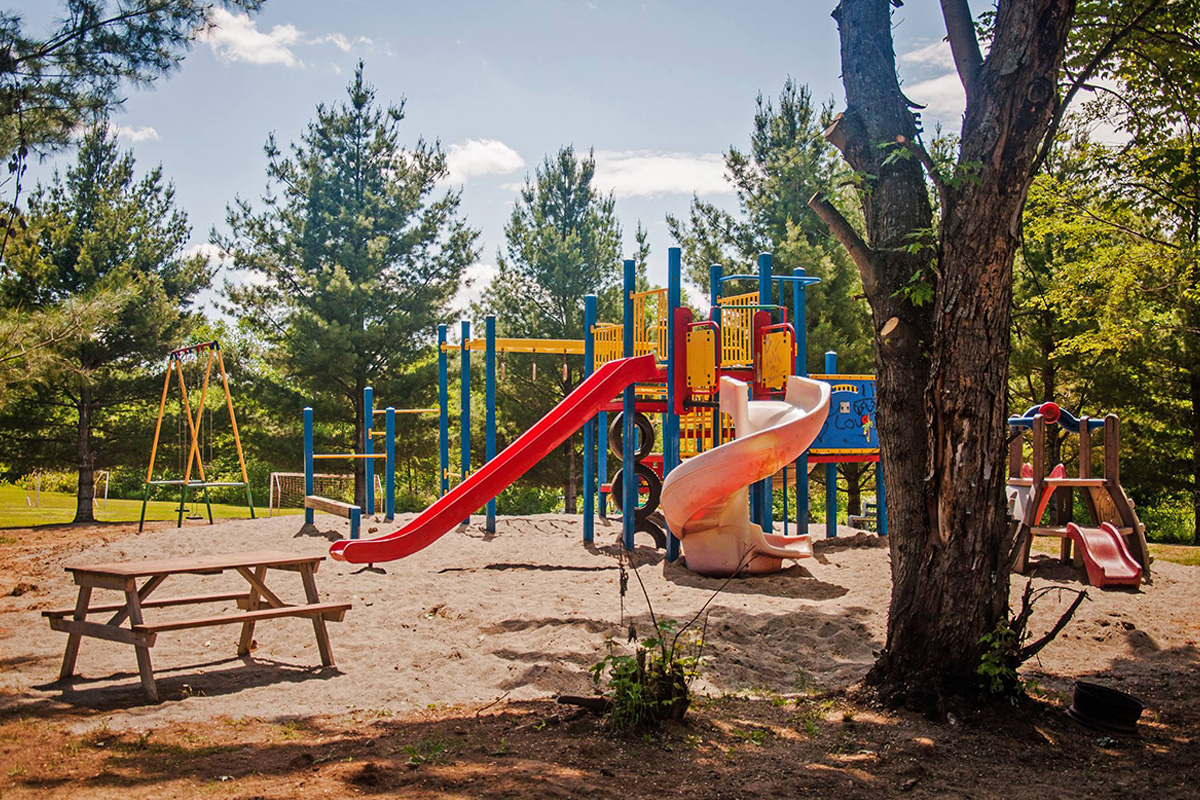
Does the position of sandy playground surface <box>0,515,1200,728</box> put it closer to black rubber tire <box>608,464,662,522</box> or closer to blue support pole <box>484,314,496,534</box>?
black rubber tire <box>608,464,662,522</box>

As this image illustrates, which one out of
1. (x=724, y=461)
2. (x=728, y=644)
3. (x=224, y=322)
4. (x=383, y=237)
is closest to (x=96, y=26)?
(x=724, y=461)

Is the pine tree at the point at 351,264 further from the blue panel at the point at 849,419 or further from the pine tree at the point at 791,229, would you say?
the blue panel at the point at 849,419

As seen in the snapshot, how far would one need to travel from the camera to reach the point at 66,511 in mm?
22719

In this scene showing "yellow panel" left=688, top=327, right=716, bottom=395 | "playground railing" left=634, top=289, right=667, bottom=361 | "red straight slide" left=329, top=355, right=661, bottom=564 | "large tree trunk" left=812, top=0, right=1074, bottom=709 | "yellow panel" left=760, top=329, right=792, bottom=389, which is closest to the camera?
"large tree trunk" left=812, top=0, right=1074, bottom=709

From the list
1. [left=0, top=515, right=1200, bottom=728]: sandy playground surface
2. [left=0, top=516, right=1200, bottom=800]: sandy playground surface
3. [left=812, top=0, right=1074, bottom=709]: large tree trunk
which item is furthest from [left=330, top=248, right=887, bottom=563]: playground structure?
[left=812, top=0, right=1074, bottom=709]: large tree trunk

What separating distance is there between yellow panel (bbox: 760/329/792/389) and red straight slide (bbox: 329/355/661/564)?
128 cm

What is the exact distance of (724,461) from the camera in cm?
864

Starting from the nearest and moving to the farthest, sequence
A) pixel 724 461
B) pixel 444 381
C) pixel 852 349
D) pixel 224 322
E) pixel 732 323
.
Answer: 1. pixel 724 461
2. pixel 732 323
3. pixel 444 381
4. pixel 852 349
5. pixel 224 322

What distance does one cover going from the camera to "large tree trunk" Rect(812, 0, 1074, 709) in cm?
443

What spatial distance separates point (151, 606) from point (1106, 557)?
8038 mm

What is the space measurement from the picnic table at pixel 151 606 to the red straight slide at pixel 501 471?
69cm

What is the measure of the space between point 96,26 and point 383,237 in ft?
50.0

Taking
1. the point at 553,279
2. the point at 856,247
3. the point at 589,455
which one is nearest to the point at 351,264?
the point at 553,279

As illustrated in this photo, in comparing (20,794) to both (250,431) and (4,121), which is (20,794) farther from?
(250,431)
